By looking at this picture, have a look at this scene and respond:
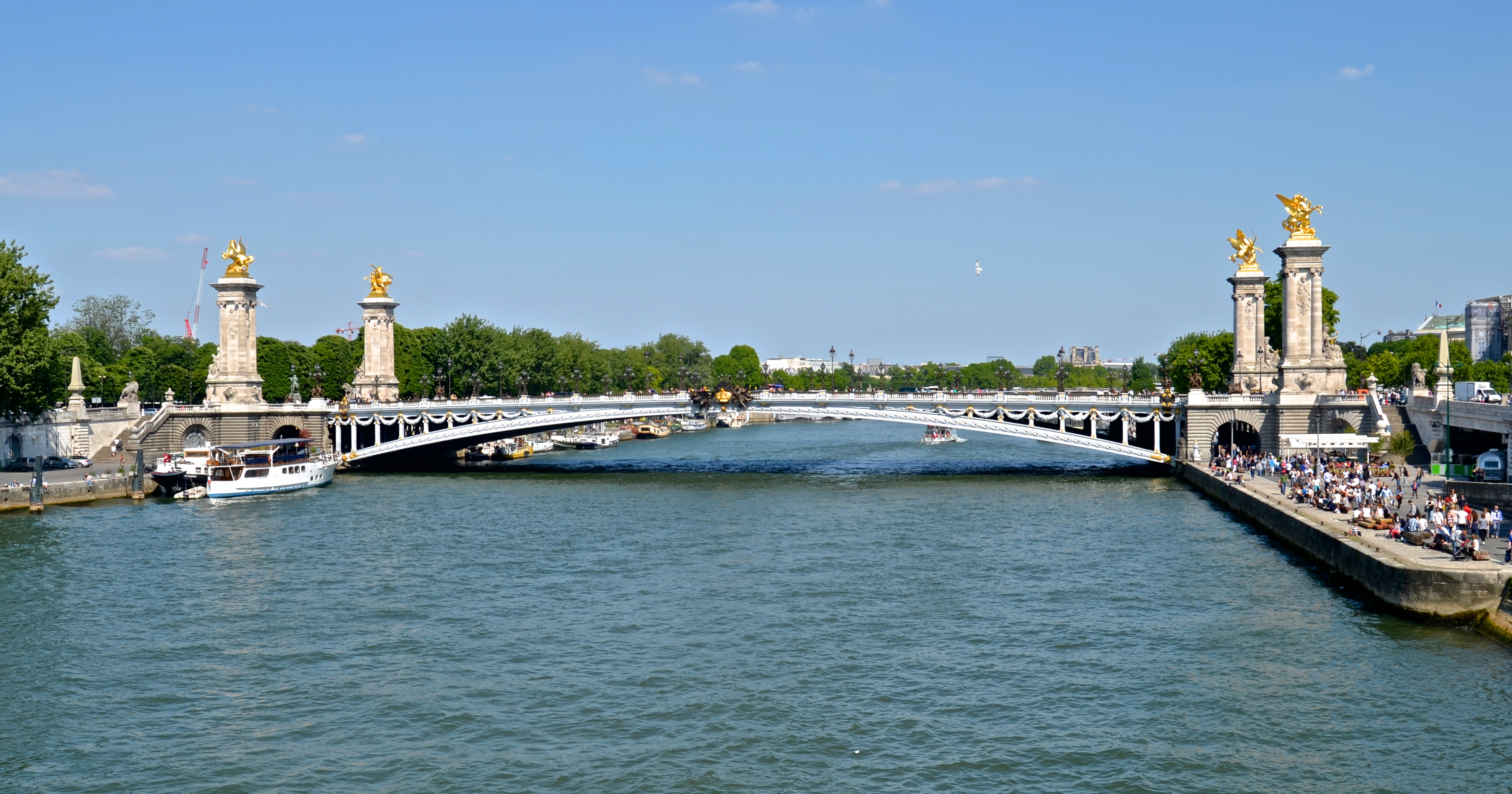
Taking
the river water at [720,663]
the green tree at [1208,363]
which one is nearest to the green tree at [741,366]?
the green tree at [1208,363]

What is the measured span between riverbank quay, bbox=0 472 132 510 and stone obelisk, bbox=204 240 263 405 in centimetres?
1161

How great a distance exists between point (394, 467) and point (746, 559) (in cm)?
3482

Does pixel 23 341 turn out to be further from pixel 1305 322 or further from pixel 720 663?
pixel 1305 322

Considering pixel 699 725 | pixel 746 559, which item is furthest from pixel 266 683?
pixel 746 559

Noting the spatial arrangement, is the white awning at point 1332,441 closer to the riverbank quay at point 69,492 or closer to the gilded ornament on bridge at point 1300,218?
the gilded ornament on bridge at point 1300,218

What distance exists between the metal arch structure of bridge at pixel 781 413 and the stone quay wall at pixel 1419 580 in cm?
2148

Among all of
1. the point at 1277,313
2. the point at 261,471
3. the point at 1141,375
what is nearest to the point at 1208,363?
the point at 1277,313

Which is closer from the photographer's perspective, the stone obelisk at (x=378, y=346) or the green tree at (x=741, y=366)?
the stone obelisk at (x=378, y=346)

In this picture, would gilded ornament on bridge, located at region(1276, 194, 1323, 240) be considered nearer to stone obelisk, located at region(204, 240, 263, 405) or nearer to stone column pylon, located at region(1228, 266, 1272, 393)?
stone column pylon, located at region(1228, 266, 1272, 393)

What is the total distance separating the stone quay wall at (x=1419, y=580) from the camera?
22000 millimetres

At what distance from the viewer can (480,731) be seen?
18281 mm

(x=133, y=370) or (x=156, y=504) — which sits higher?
(x=133, y=370)

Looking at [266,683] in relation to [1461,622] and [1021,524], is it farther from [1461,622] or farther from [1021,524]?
[1021,524]

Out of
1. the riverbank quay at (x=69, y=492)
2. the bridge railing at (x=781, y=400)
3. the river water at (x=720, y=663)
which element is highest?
the bridge railing at (x=781, y=400)
